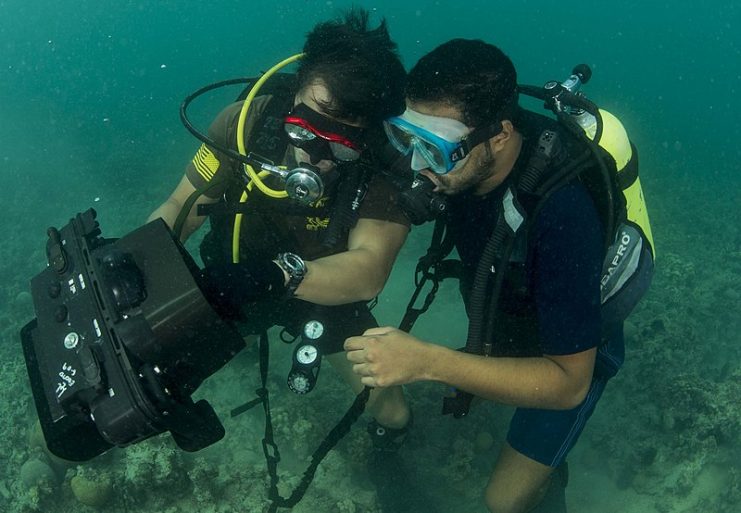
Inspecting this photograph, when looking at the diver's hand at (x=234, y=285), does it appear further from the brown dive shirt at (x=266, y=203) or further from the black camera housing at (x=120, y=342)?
the brown dive shirt at (x=266, y=203)

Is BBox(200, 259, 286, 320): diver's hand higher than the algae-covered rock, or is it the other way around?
BBox(200, 259, 286, 320): diver's hand

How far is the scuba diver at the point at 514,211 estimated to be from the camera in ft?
8.54

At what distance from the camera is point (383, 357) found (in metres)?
2.47

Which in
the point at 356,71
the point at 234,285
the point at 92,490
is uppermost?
the point at 356,71

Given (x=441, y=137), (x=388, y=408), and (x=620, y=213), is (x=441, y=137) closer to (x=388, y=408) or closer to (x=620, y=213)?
(x=620, y=213)

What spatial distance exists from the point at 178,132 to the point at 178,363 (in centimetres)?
2416

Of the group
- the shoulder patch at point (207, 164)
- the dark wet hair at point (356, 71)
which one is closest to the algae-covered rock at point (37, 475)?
the shoulder patch at point (207, 164)

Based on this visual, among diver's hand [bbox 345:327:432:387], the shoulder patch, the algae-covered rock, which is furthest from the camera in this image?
the algae-covered rock

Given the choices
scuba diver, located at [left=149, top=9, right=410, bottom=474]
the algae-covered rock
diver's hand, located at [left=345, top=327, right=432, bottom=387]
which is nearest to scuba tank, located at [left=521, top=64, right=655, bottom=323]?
scuba diver, located at [left=149, top=9, right=410, bottom=474]

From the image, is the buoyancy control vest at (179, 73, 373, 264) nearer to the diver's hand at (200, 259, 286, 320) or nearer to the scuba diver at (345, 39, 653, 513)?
the scuba diver at (345, 39, 653, 513)

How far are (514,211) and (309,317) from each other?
6.71 feet

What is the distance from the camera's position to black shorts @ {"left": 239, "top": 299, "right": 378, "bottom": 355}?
415 centimetres

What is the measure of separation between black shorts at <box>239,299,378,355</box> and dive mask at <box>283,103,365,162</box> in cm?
133

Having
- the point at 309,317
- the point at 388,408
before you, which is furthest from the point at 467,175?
the point at 388,408
